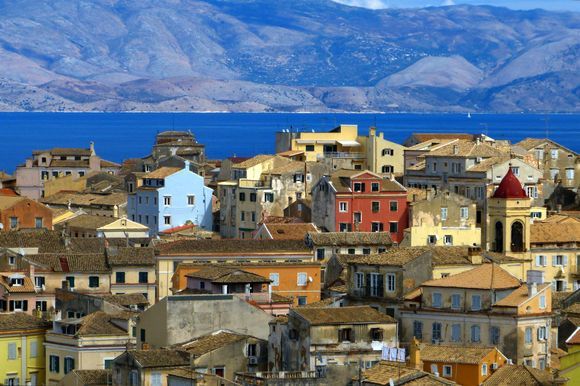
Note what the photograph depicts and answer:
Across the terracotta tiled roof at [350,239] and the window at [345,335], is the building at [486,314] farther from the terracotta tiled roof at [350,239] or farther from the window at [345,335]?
the terracotta tiled roof at [350,239]

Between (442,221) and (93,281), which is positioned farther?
(442,221)

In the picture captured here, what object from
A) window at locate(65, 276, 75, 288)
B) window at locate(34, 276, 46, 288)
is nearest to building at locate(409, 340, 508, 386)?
window at locate(34, 276, 46, 288)

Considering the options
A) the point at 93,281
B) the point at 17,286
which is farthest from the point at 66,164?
the point at 17,286

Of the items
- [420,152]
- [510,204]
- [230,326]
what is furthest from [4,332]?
[420,152]

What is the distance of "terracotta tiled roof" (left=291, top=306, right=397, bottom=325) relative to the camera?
143 ft

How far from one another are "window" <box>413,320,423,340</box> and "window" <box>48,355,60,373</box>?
324 inches

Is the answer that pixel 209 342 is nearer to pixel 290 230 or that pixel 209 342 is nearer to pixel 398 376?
pixel 398 376

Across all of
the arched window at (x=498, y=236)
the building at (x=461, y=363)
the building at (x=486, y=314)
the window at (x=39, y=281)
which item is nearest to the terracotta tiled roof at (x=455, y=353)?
the building at (x=461, y=363)

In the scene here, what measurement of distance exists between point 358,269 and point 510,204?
53.8ft

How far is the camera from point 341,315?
44.3 meters

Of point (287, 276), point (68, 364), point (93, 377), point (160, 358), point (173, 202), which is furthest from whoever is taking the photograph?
point (173, 202)

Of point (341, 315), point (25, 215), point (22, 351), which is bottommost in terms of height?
point (22, 351)

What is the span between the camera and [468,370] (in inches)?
1646

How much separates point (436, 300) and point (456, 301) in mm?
675
